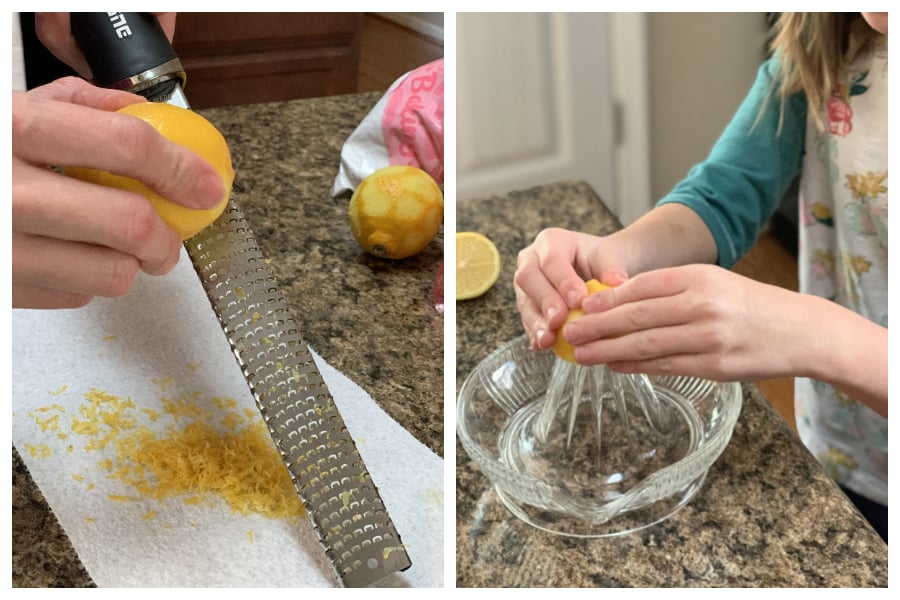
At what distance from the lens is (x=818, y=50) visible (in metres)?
0.77

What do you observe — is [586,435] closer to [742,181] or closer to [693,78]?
[742,181]

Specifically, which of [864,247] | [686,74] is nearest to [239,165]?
[864,247]

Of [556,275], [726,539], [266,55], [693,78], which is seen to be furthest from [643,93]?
[726,539]

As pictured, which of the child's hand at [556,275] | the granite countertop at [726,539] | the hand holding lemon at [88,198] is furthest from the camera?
the child's hand at [556,275]

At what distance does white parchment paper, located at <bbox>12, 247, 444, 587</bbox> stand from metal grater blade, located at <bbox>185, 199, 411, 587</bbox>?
3cm

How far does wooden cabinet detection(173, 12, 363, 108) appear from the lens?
0.80 m

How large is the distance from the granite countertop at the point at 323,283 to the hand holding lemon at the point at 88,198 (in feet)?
0.50

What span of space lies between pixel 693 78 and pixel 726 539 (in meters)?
1.21

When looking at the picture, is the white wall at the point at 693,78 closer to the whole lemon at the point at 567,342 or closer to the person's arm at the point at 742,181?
the person's arm at the point at 742,181

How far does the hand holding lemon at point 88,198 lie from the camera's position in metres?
0.40

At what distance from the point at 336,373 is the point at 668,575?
0.90 ft

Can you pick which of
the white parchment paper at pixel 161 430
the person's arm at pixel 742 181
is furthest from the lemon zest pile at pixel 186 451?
the person's arm at pixel 742 181

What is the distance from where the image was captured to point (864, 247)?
0.79 metres

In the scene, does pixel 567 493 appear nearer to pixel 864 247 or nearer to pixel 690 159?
pixel 864 247
